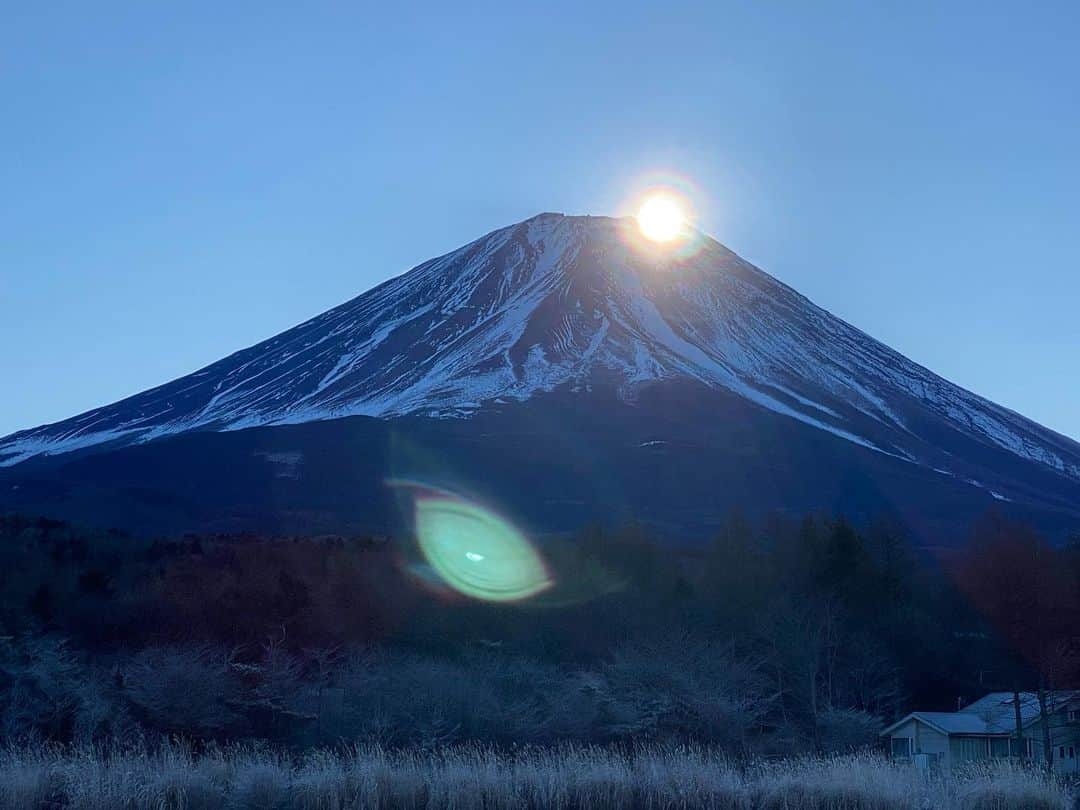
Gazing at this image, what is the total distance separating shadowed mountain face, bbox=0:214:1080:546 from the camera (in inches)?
2694

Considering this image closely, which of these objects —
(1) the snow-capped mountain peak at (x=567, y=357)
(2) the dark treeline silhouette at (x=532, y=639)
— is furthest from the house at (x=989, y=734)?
(1) the snow-capped mountain peak at (x=567, y=357)

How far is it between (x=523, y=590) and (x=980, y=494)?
4925cm

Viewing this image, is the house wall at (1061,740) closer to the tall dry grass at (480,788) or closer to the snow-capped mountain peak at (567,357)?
the tall dry grass at (480,788)

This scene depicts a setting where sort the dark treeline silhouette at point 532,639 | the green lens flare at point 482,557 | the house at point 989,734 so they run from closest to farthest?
the dark treeline silhouette at point 532,639 < the house at point 989,734 < the green lens flare at point 482,557

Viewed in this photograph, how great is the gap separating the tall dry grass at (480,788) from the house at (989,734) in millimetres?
14381

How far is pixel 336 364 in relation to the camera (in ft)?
315

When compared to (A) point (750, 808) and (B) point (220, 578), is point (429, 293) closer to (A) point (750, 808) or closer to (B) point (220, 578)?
(B) point (220, 578)

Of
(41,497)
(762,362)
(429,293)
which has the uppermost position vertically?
(429,293)

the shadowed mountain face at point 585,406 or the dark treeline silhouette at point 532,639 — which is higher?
the shadowed mountain face at point 585,406

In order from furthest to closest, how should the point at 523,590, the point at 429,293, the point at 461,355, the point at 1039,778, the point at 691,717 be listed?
the point at 429,293
the point at 461,355
the point at 523,590
the point at 691,717
the point at 1039,778

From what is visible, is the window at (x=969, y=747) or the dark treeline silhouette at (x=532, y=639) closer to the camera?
the dark treeline silhouette at (x=532, y=639)

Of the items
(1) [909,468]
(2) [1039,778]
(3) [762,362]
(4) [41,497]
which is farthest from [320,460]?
(2) [1039,778]

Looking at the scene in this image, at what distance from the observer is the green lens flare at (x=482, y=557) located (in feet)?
103

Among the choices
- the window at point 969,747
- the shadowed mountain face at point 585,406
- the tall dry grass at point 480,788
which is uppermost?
the shadowed mountain face at point 585,406
